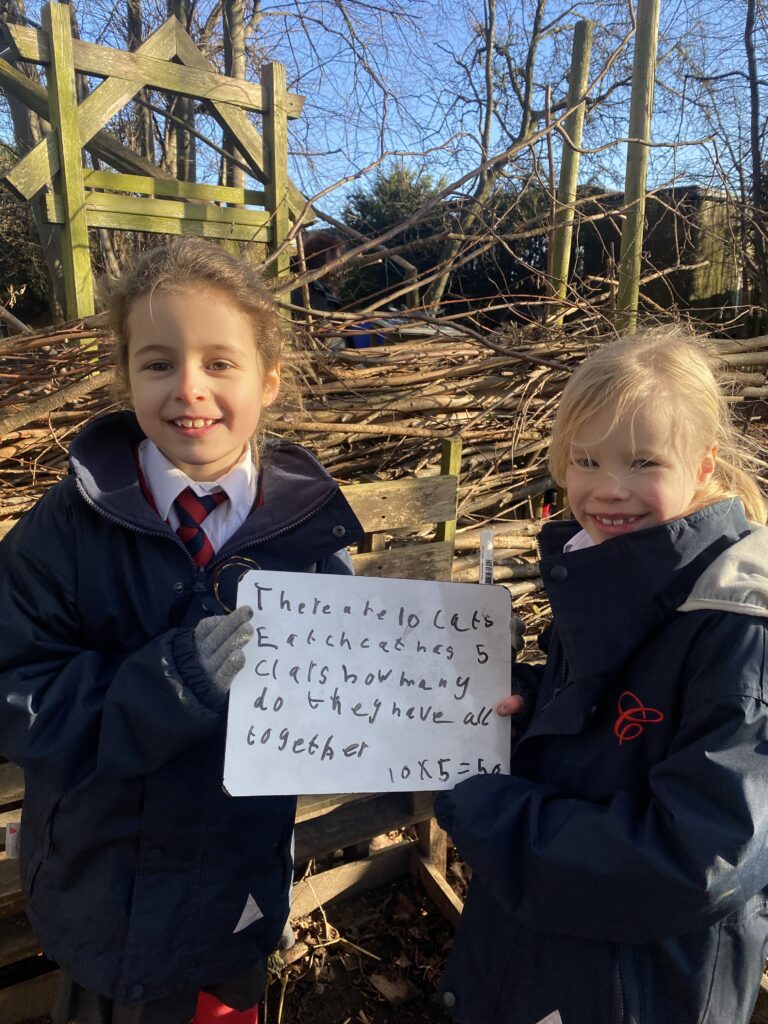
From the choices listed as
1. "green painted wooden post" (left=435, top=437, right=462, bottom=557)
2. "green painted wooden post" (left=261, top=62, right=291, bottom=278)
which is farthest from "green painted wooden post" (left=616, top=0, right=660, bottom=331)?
"green painted wooden post" (left=261, top=62, right=291, bottom=278)

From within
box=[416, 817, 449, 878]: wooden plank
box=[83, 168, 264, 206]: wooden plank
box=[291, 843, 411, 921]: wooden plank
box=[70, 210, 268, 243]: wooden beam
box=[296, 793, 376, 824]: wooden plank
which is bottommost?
box=[291, 843, 411, 921]: wooden plank

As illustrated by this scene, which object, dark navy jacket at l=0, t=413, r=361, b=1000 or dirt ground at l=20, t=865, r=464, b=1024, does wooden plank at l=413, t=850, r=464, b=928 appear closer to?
dirt ground at l=20, t=865, r=464, b=1024

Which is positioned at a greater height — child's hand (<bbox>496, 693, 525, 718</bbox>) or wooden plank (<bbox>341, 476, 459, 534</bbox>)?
wooden plank (<bbox>341, 476, 459, 534</bbox>)

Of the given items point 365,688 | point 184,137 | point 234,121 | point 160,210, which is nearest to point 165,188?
point 160,210

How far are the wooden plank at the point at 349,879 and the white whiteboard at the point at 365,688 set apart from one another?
118 cm

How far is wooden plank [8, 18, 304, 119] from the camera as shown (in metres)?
3.30

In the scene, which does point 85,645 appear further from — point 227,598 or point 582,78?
point 582,78

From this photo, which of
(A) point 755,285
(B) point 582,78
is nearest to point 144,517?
(B) point 582,78

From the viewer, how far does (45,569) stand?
1.21 m

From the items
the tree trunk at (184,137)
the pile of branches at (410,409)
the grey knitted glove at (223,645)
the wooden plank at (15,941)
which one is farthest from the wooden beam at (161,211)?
the tree trunk at (184,137)

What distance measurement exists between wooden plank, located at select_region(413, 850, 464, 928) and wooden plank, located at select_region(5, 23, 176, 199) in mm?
3500

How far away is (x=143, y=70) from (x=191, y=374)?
10.9ft

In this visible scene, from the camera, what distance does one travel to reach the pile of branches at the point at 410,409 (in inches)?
95.6

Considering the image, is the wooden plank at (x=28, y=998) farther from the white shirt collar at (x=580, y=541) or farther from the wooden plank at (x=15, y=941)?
the white shirt collar at (x=580, y=541)
